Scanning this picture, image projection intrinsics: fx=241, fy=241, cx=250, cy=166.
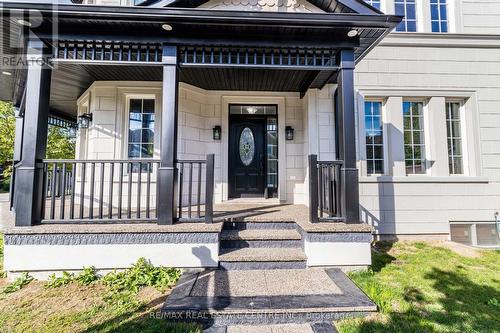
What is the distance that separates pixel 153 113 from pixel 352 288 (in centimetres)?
463

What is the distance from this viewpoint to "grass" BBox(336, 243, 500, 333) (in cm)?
212

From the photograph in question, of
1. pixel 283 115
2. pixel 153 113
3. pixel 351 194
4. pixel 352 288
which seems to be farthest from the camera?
pixel 283 115

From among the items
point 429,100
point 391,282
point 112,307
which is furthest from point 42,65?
point 429,100

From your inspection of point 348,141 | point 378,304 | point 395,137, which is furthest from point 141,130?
point 395,137

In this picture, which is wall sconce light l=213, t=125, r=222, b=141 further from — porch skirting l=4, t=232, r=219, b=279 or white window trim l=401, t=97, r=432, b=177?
white window trim l=401, t=97, r=432, b=177

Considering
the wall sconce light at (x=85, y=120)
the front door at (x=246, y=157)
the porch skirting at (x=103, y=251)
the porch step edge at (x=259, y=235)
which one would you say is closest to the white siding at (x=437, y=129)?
the porch step edge at (x=259, y=235)

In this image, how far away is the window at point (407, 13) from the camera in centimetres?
489

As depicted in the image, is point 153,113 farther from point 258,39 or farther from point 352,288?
point 352,288

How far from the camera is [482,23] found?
4.84m

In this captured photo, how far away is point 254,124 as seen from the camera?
561cm

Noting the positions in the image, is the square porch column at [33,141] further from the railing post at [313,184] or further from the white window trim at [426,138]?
the white window trim at [426,138]

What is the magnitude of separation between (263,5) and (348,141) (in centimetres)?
247

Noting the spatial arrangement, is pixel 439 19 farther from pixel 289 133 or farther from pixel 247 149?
pixel 247 149

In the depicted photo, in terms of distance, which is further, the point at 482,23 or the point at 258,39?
the point at 482,23
